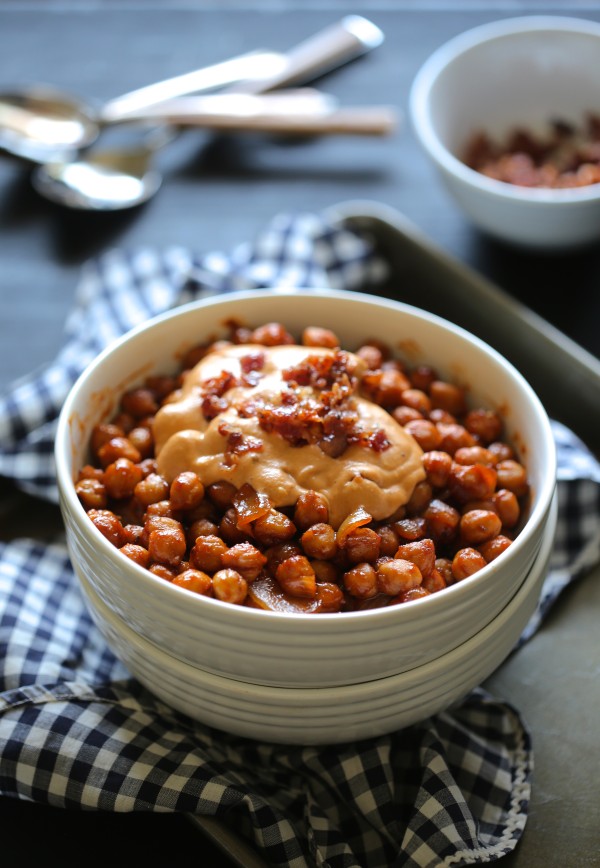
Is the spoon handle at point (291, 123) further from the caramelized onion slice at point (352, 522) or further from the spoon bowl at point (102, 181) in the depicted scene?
the caramelized onion slice at point (352, 522)

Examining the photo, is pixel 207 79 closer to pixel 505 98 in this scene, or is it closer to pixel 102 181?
pixel 102 181

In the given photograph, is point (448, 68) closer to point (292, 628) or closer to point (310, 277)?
point (310, 277)

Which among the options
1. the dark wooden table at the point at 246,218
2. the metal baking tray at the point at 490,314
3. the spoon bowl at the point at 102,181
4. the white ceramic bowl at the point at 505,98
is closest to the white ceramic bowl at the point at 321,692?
the dark wooden table at the point at 246,218

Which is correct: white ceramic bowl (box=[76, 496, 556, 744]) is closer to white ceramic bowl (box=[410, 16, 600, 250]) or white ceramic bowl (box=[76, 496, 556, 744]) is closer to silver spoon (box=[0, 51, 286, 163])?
white ceramic bowl (box=[410, 16, 600, 250])

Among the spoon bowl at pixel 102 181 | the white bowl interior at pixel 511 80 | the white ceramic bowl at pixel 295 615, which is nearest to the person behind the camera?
the white ceramic bowl at pixel 295 615

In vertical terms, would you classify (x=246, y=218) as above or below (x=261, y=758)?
above

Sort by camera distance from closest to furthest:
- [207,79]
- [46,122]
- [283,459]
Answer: [283,459]
[46,122]
[207,79]

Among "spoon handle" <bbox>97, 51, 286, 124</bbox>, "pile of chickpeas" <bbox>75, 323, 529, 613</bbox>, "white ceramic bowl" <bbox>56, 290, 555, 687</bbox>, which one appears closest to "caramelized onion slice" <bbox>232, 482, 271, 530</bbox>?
"pile of chickpeas" <bbox>75, 323, 529, 613</bbox>

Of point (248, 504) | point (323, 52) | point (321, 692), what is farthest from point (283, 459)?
point (323, 52)
